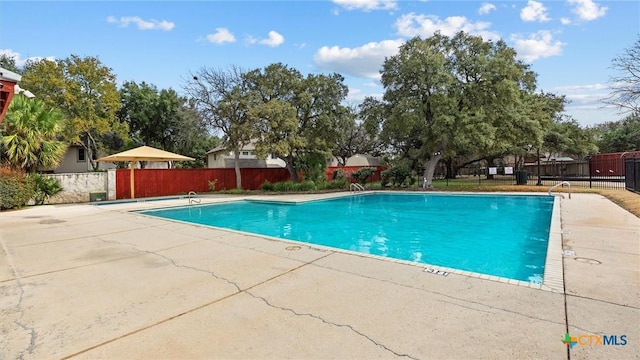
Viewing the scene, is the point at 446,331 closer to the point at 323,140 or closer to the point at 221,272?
the point at 221,272

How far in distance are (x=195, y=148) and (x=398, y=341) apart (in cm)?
3345

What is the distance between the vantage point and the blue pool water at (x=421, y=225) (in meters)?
6.29

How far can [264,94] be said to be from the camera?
18.8m

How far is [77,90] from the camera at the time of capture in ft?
70.1

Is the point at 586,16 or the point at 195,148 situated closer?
the point at 586,16

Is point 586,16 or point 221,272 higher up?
point 586,16

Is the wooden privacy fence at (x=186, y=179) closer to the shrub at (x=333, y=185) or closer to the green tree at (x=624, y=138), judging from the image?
the shrub at (x=333, y=185)

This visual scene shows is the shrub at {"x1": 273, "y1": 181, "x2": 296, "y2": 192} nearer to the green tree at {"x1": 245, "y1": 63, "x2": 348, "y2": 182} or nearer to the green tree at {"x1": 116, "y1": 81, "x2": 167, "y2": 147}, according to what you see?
the green tree at {"x1": 245, "y1": 63, "x2": 348, "y2": 182}

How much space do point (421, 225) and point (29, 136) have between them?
1470 cm

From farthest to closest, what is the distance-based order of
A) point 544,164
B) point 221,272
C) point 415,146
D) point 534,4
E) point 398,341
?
point 544,164 → point 415,146 → point 534,4 → point 221,272 → point 398,341

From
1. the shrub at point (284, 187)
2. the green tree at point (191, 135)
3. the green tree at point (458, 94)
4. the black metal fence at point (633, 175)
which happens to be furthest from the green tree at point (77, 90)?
the black metal fence at point (633, 175)

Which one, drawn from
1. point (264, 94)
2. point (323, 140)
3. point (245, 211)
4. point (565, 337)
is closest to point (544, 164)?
point (323, 140)

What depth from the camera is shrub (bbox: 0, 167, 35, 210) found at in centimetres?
1145

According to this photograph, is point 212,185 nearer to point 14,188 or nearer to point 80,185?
point 80,185
